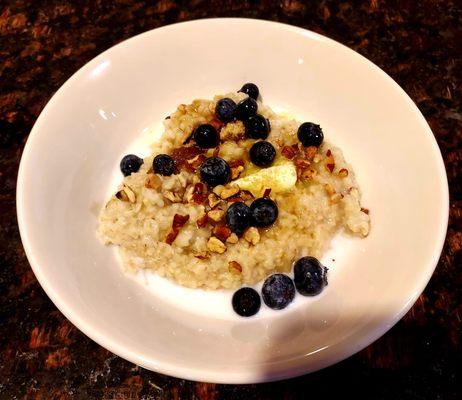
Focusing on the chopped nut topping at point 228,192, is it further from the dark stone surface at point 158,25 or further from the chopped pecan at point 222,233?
the dark stone surface at point 158,25

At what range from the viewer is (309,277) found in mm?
1672

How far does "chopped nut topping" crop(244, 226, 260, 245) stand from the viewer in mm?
1738

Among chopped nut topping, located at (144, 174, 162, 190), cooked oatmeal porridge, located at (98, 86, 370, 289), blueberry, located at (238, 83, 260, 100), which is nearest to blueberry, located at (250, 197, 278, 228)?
cooked oatmeal porridge, located at (98, 86, 370, 289)

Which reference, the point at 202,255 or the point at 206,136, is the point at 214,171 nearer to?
the point at 206,136

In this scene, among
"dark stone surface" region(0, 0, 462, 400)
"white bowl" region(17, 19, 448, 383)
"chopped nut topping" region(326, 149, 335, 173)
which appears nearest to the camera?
"white bowl" region(17, 19, 448, 383)

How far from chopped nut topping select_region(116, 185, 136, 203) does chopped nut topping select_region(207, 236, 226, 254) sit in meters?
0.41

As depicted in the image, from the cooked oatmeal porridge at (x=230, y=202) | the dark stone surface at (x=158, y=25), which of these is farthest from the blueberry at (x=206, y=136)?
the dark stone surface at (x=158, y=25)

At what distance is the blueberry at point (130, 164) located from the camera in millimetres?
2080

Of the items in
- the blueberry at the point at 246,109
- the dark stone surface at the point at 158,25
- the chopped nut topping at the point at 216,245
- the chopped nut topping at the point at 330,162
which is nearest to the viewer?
the dark stone surface at the point at 158,25

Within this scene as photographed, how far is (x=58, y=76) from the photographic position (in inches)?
103

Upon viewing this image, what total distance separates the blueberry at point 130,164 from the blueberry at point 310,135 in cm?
82

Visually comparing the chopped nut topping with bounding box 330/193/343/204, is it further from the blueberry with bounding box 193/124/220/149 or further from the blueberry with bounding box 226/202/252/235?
→ the blueberry with bounding box 193/124/220/149

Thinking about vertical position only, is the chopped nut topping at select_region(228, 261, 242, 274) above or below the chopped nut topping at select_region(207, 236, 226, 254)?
below

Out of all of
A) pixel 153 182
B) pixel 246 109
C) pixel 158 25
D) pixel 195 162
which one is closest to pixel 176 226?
pixel 153 182
